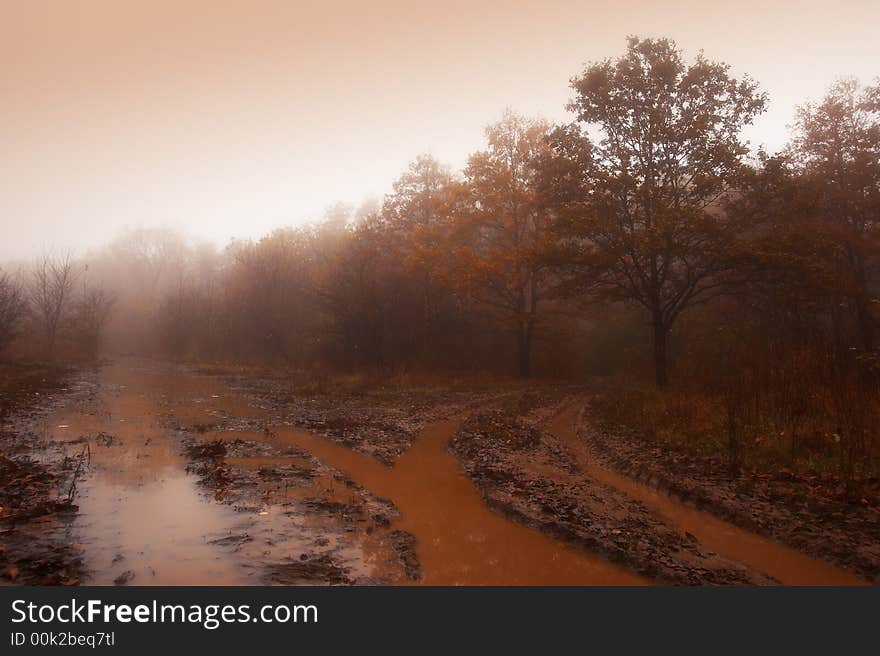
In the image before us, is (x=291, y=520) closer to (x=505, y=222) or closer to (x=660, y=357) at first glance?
(x=660, y=357)

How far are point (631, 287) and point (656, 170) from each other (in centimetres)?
487

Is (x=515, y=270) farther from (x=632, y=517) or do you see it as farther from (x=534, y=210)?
(x=632, y=517)

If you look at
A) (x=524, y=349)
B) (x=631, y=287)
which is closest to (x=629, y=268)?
(x=631, y=287)

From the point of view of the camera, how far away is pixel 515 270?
2503 centimetres

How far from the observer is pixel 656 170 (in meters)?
17.6

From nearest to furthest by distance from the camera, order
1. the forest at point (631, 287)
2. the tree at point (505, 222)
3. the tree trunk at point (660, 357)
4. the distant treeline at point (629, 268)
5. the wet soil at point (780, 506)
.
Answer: the wet soil at point (780, 506) < the forest at point (631, 287) < the distant treeline at point (629, 268) < the tree trunk at point (660, 357) < the tree at point (505, 222)

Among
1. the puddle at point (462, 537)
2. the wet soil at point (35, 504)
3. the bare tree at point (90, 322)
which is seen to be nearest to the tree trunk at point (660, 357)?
the puddle at point (462, 537)

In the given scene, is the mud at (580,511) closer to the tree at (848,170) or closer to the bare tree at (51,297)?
the tree at (848,170)

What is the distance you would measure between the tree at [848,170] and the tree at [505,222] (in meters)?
12.8

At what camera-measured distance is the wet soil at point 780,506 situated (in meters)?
5.15

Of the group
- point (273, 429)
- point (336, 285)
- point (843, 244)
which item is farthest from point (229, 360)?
point (843, 244)

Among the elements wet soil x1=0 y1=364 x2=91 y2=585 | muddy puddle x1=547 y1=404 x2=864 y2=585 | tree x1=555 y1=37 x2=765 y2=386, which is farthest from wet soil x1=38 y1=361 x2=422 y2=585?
tree x1=555 y1=37 x2=765 y2=386

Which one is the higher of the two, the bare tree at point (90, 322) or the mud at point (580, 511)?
the bare tree at point (90, 322)

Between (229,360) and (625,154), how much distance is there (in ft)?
99.6
